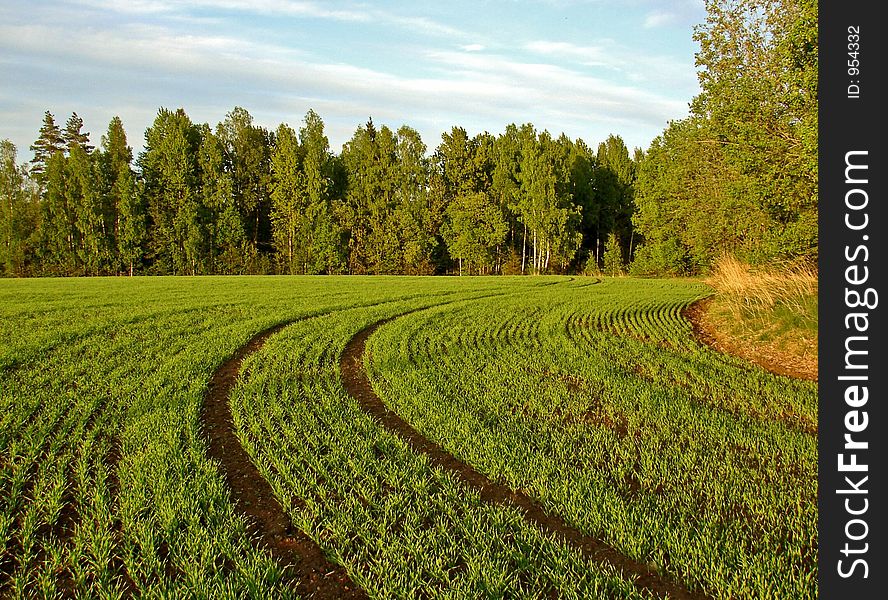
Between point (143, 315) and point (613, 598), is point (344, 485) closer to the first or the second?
point (613, 598)

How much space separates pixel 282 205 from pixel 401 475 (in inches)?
1863

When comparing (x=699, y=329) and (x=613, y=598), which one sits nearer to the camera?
(x=613, y=598)

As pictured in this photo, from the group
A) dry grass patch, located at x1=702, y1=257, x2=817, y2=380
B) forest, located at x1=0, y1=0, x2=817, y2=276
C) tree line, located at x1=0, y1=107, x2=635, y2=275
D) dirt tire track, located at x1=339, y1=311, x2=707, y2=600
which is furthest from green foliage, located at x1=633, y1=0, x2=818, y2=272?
tree line, located at x1=0, y1=107, x2=635, y2=275

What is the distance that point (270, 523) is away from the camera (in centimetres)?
400

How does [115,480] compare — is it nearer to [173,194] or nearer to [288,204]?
[288,204]

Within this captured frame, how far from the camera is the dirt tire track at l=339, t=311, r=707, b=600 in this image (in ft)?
10.7

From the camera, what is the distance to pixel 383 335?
12039mm

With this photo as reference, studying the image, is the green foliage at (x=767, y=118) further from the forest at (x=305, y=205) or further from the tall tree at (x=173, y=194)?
the tall tree at (x=173, y=194)

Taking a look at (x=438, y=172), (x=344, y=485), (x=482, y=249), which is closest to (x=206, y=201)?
(x=438, y=172)

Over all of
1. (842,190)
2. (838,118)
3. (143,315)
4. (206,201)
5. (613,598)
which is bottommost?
(613,598)

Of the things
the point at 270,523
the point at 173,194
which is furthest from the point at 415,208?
the point at 270,523

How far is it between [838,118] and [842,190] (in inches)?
19.5

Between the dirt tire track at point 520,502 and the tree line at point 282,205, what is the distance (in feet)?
137

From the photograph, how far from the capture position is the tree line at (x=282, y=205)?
45094 mm
